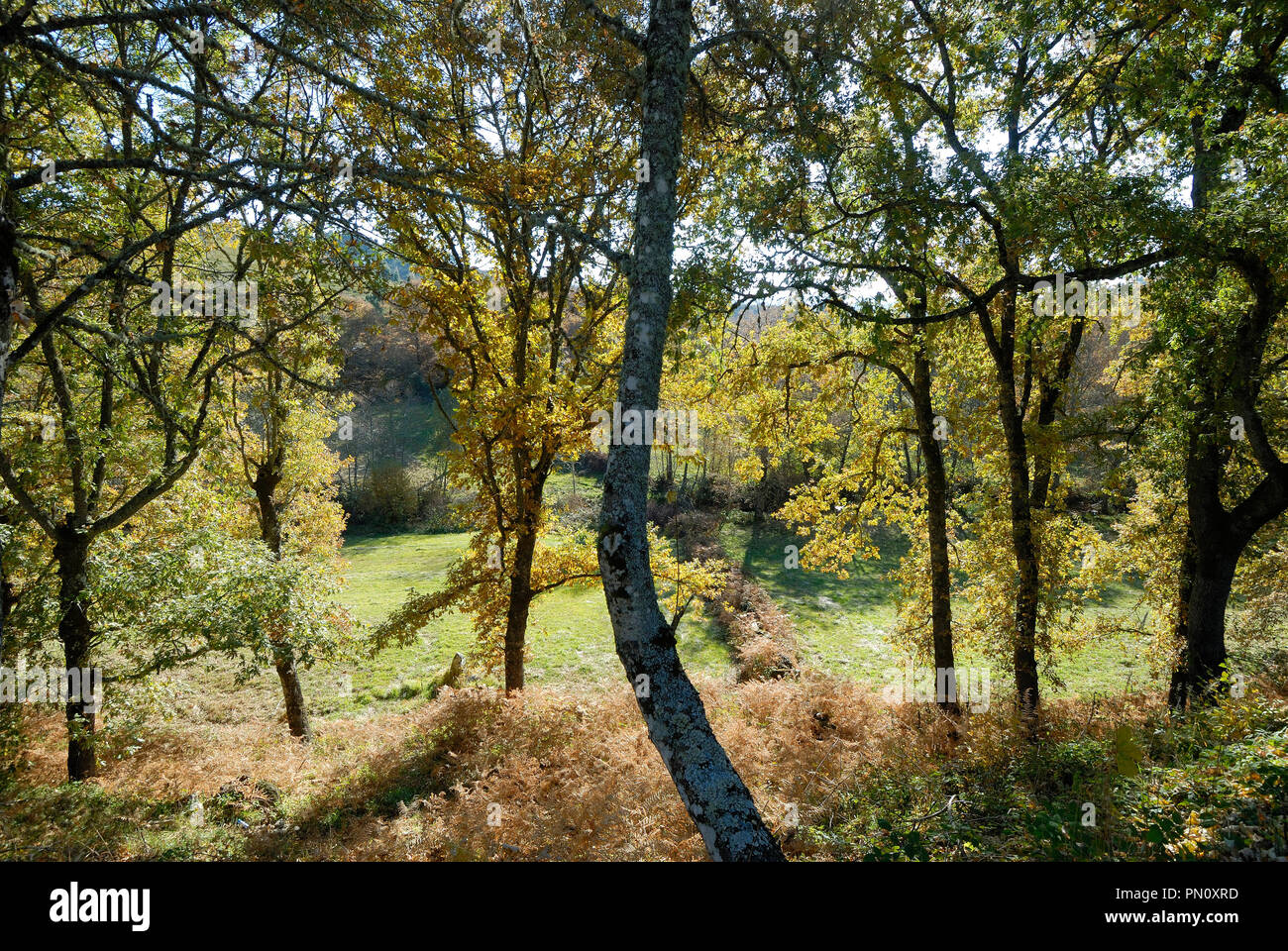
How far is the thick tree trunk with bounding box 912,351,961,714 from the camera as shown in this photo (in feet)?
33.7

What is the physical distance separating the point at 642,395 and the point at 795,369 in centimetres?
782

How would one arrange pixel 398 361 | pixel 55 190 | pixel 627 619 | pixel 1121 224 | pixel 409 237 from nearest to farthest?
pixel 627 619, pixel 1121 224, pixel 55 190, pixel 409 237, pixel 398 361

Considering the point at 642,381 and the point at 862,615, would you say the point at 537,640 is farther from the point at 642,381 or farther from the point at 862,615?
the point at 642,381

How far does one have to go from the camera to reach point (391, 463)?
4238cm

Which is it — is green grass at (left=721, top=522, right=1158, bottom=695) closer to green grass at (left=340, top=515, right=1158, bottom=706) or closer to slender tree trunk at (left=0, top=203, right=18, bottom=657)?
green grass at (left=340, top=515, right=1158, bottom=706)

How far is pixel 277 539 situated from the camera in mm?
13688

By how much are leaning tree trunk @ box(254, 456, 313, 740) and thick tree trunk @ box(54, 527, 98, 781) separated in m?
3.57

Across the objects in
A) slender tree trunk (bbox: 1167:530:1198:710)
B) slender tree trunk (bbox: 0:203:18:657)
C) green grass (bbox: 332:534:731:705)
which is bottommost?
green grass (bbox: 332:534:731:705)

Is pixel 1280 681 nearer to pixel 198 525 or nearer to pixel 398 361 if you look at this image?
pixel 198 525

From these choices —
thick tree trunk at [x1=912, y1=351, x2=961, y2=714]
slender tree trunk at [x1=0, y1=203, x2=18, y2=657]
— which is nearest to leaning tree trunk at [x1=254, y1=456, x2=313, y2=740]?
slender tree trunk at [x1=0, y1=203, x2=18, y2=657]

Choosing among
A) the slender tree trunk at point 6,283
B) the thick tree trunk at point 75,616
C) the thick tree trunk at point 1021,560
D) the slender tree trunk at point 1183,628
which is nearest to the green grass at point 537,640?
the thick tree trunk at point 75,616

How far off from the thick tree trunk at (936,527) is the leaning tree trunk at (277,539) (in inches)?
523

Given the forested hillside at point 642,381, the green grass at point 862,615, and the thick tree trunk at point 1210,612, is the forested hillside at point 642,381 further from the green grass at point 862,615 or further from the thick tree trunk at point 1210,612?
the green grass at point 862,615
